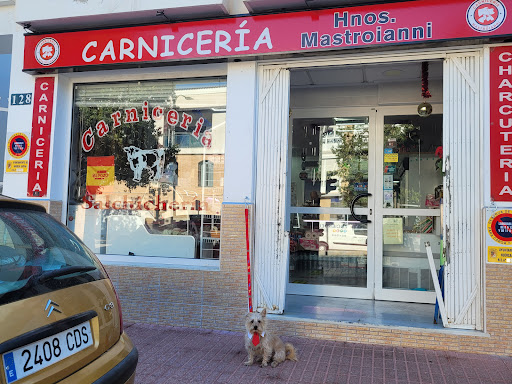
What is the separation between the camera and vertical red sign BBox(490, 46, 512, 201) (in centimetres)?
477

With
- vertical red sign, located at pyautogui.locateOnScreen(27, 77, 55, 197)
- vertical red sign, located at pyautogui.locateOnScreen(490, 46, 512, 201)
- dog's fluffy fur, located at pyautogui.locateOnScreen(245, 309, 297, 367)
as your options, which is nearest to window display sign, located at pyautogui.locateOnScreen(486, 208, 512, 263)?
vertical red sign, located at pyautogui.locateOnScreen(490, 46, 512, 201)

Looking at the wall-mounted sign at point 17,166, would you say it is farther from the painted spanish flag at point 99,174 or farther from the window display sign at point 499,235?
the window display sign at point 499,235

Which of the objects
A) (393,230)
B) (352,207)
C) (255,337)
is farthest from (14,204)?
(393,230)

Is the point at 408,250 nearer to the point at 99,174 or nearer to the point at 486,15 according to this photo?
the point at 486,15

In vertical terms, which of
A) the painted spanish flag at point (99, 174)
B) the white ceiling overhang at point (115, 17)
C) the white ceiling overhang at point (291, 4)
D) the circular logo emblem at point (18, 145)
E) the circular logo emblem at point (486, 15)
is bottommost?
the painted spanish flag at point (99, 174)

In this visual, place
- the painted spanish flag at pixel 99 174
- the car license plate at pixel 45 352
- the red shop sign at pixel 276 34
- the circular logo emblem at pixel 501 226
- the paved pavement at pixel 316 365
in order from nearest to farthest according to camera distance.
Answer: the car license plate at pixel 45 352 → the paved pavement at pixel 316 365 → the circular logo emblem at pixel 501 226 → the red shop sign at pixel 276 34 → the painted spanish flag at pixel 99 174

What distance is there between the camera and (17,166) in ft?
21.5

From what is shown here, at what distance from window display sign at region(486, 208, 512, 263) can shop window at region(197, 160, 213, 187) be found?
3563 millimetres

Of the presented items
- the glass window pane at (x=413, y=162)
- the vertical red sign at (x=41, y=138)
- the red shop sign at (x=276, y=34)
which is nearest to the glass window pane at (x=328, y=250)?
the glass window pane at (x=413, y=162)

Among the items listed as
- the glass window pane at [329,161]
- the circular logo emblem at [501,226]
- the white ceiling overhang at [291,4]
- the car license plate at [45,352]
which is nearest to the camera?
the car license plate at [45,352]

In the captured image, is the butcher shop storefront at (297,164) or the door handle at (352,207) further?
the door handle at (352,207)

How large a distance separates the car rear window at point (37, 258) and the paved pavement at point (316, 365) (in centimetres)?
198

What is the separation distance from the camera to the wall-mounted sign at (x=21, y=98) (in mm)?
6555

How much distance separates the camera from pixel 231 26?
5.59 m
